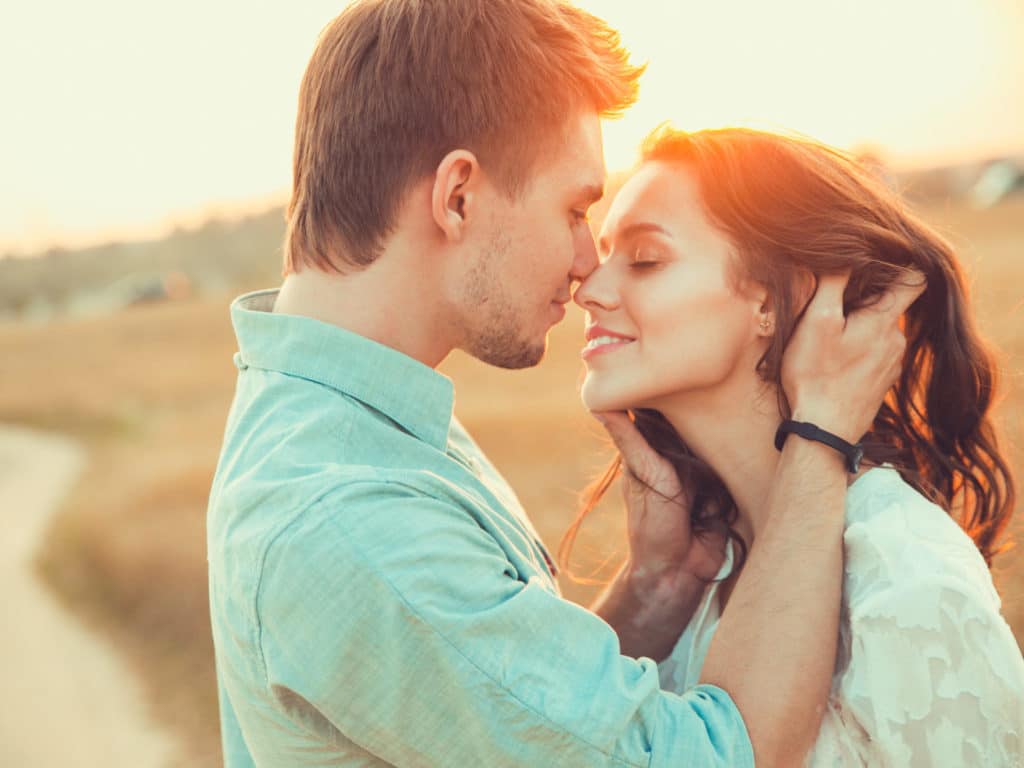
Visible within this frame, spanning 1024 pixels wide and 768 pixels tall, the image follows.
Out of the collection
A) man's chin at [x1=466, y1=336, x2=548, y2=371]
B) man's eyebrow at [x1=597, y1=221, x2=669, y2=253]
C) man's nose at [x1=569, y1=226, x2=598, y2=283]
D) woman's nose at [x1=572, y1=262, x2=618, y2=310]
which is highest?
man's eyebrow at [x1=597, y1=221, x2=669, y2=253]

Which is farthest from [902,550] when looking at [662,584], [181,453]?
[181,453]

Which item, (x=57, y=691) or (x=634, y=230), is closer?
(x=634, y=230)

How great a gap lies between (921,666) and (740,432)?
33.5 inches

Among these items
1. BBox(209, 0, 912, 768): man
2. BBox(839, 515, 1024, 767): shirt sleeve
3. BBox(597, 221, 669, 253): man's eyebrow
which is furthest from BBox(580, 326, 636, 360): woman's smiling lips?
BBox(839, 515, 1024, 767): shirt sleeve

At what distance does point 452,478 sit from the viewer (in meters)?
2.28

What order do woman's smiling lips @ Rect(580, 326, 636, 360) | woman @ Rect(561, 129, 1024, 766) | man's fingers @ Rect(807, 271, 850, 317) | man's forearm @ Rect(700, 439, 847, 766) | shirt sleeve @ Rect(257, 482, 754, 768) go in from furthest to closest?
woman's smiling lips @ Rect(580, 326, 636, 360), man's fingers @ Rect(807, 271, 850, 317), woman @ Rect(561, 129, 1024, 766), man's forearm @ Rect(700, 439, 847, 766), shirt sleeve @ Rect(257, 482, 754, 768)

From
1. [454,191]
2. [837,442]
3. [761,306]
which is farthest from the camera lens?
[761,306]

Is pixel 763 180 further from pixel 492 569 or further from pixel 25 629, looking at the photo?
pixel 25 629

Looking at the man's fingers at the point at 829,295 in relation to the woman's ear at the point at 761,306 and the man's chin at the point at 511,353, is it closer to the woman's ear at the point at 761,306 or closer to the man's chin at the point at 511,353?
the woman's ear at the point at 761,306

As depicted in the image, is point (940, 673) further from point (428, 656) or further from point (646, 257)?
point (646, 257)

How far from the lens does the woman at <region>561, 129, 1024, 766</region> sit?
2.32 metres

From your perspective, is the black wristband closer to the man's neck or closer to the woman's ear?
the woman's ear

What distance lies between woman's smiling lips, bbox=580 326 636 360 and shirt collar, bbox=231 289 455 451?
0.63m

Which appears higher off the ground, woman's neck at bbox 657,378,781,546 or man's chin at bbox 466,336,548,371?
man's chin at bbox 466,336,548,371
